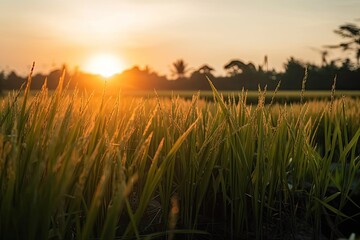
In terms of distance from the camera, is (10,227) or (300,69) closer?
(10,227)

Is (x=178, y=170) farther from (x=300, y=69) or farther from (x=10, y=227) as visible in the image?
(x=300, y=69)

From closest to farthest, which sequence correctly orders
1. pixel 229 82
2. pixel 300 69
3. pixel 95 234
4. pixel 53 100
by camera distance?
pixel 53 100 < pixel 95 234 < pixel 300 69 < pixel 229 82

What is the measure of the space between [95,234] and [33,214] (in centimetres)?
53

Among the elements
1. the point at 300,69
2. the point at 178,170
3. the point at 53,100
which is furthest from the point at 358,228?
the point at 300,69

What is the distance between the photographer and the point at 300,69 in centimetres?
1966

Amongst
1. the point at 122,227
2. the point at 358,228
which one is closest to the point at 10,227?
the point at 122,227

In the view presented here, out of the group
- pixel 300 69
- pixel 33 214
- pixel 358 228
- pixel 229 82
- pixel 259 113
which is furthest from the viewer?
pixel 229 82

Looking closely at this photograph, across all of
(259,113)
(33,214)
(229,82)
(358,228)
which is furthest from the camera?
(229,82)

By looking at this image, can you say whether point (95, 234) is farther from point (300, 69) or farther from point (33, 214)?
point (300, 69)

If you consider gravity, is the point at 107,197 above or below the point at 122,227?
above

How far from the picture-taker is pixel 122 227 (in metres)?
1.51

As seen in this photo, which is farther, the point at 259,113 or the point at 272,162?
the point at 259,113

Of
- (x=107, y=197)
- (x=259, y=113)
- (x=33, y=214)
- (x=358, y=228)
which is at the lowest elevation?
(x=358, y=228)

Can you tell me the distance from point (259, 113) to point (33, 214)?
99 centimetres
